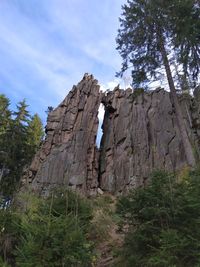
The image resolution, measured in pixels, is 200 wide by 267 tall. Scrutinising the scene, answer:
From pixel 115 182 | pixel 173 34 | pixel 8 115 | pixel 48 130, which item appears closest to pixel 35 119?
pixel 8 115

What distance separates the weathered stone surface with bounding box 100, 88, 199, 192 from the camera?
2005 cm

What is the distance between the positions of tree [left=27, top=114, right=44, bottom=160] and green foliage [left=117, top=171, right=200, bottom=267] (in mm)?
22840

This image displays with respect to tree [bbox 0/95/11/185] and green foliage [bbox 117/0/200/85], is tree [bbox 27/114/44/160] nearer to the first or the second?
tree [bbox 0/95/11/185]

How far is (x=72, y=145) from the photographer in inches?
878

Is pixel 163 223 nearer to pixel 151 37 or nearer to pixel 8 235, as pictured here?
pixel 8 235

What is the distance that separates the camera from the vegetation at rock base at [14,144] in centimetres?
2622

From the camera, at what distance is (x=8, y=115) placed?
99.7ft

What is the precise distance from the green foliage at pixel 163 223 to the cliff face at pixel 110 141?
12571mm

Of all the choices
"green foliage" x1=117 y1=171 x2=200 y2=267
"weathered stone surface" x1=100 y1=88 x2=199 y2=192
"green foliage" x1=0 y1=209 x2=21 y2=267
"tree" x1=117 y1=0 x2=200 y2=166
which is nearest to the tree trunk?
"tree" x1=117 y1=0 x2=200 y2=166

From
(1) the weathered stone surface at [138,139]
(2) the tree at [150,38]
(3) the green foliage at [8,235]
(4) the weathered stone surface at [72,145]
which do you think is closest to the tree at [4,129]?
(4) the weathered stone surface at [72,145]

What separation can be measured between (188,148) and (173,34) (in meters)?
6.11

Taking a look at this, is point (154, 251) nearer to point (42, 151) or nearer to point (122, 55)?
point (122, 55)

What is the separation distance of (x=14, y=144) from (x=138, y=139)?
11.9 meters

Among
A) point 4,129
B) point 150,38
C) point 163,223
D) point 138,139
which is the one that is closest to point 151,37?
point 150,38
